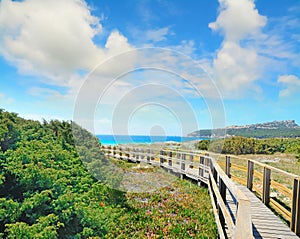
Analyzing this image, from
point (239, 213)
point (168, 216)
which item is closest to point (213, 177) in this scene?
point (168, 216)

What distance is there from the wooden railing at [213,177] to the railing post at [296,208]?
3.14ft

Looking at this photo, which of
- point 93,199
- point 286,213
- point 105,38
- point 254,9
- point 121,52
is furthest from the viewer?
point 105,38

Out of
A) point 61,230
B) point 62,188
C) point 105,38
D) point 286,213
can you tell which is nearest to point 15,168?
point 62,188

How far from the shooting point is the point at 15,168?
582 cm

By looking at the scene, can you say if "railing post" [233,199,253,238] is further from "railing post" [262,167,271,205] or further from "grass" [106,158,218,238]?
"railing post" [262,167,271,205]

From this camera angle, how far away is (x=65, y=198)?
5.82 m

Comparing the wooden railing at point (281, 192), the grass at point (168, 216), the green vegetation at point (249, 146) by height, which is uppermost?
the green vegetation at point (249, 146)

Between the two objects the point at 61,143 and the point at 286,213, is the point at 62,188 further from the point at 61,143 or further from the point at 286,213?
the point at 286,213

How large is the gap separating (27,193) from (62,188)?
2.30ft

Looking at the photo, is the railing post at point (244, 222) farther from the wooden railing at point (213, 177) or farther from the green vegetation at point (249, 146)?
the green vegetation at point (249, 146)

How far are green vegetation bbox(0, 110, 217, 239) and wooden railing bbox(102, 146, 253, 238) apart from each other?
103 centimetres

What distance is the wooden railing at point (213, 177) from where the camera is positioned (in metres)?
2.71

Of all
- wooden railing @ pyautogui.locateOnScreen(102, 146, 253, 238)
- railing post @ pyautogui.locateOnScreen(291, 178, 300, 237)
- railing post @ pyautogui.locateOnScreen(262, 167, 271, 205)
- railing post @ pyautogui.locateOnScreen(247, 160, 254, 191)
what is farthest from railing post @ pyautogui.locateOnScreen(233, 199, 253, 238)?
railing post @ pyautogui.locateOnScreen(247, 160, 254, 191)

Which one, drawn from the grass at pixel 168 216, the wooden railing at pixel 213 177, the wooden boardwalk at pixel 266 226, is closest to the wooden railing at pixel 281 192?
the wooden boardwalk at pixel 266 226
